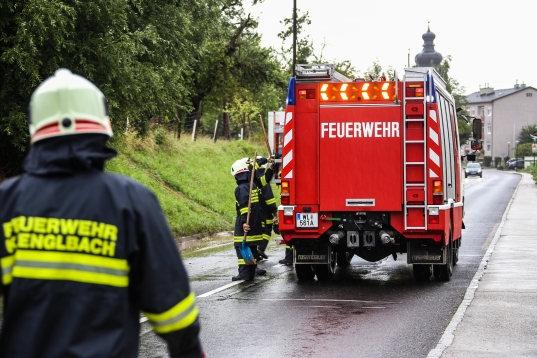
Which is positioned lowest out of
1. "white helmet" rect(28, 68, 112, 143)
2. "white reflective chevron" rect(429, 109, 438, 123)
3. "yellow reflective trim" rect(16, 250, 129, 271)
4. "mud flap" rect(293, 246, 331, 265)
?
"mud flap" rect(293, 246, 331, 265)

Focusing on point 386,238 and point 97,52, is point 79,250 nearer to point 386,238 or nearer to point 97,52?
point 386,238

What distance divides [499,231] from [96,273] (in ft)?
73.7

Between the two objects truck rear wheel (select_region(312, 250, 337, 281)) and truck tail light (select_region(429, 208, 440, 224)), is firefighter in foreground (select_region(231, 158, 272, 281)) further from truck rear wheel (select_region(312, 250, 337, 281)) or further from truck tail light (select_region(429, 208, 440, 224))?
truck tail light (select_region(429, 208, 440, 224))

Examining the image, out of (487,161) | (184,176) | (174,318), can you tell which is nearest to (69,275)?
(174,318)

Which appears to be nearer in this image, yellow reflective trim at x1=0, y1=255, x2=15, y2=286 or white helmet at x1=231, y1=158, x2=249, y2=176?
yellow reflective trim at x1=0, y1=255, x2=15, y2=286

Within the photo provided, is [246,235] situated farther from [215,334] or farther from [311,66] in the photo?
[215,334]

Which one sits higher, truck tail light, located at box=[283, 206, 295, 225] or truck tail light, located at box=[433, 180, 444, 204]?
truck tail light, located at box=[433, 180, 444, 204]

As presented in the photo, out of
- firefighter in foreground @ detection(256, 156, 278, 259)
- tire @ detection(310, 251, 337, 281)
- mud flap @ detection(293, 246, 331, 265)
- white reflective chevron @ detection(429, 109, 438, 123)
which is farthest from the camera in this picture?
firefighter in foreground @ detection(256, 156, 278, 259)

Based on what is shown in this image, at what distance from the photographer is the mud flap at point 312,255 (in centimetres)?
1281

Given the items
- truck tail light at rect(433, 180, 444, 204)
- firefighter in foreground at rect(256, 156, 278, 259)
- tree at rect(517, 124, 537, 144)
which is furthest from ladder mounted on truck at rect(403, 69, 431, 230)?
tree at rect(517, 124, 537, 144)

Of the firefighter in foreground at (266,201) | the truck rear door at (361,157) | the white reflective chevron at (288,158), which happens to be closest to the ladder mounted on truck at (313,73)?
the truck rear door at (361,157)

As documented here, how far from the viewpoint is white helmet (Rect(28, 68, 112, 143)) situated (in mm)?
2883

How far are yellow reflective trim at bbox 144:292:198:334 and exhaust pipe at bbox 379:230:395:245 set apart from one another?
369 inches

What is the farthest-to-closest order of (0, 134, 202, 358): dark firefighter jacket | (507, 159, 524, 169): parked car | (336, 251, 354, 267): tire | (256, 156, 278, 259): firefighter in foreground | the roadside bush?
1. the roadside bush
2. (507, 159, 524, 169): parked car
3. (336, 251, 354, 267): tire
4. (256, 156, 278, 259): firefighter in foreground
5. (0, 134, 202, 358): dark firefighter jacket
